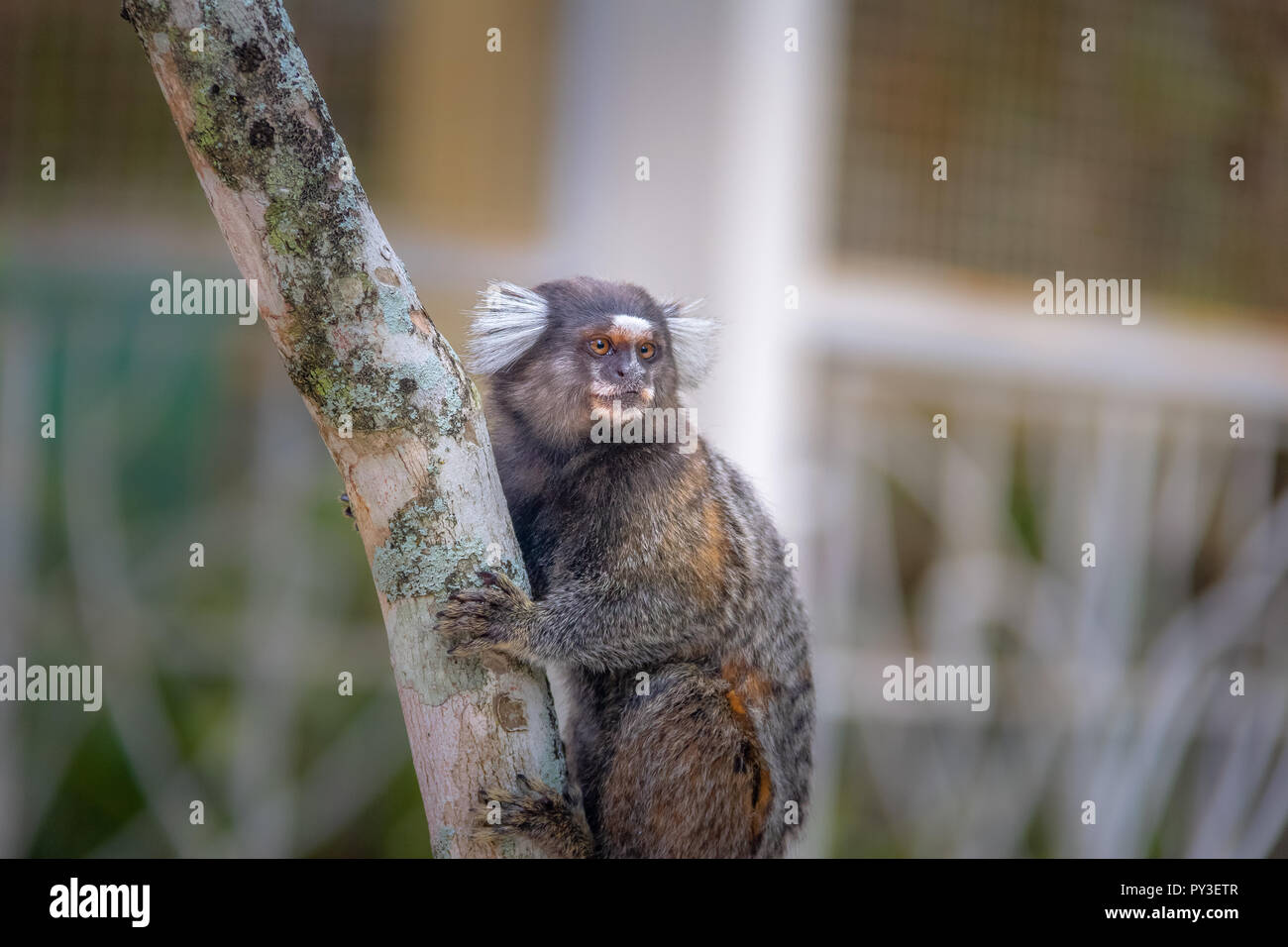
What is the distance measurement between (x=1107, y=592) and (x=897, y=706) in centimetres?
177

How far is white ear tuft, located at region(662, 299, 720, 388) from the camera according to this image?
4.41 m

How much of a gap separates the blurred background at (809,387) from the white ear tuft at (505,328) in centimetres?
222

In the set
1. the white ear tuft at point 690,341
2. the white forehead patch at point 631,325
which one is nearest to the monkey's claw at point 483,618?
the white forehead patch at point 631,325

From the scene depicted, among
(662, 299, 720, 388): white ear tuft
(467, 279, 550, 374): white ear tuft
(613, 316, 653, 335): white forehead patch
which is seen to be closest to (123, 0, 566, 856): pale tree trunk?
(613, 316, 653, 335): white forehead patch

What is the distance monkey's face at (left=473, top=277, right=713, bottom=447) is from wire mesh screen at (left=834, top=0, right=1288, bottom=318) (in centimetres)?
380

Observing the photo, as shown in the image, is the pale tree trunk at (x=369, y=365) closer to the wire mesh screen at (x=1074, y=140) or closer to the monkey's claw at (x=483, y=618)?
the monkey's claw at (x=483, y=618)

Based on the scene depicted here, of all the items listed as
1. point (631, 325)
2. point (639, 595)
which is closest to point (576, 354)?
point (631, 325)

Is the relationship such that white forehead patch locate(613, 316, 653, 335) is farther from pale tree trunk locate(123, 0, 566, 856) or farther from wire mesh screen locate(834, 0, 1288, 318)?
wire mesh screen locate(834, 0, 1288, 318)

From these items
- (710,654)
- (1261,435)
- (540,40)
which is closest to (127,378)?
(540,40)

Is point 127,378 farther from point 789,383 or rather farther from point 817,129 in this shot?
point 817,129

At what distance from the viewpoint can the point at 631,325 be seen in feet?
12.8

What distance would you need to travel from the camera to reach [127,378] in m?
6.64

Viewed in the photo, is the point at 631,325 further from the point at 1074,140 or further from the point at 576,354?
the point at 1074,140

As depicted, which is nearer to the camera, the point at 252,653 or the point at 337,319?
the point at 337,319
